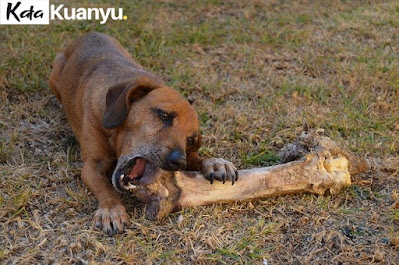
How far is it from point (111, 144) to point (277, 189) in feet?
3.82

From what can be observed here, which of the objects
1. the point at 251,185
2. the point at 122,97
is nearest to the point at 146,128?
the point at 122,97

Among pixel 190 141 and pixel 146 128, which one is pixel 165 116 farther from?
pixel 190 141

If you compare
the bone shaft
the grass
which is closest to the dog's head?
the bone shaft

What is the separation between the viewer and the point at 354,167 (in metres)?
3.95

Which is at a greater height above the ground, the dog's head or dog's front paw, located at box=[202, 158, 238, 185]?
the dog's head

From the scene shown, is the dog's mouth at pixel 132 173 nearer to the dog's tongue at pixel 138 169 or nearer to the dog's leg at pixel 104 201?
the dog's tongue at pixel 138 169

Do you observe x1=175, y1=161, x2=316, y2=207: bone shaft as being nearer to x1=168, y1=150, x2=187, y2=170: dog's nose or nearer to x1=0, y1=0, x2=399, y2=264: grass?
x1=0, y1=0, x2=399, y2=264: grass

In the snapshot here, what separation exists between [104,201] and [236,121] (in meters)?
1.69

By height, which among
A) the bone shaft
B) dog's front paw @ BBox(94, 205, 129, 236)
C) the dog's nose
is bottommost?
dog's front paw @ BBox(94, 205, 129, 236)

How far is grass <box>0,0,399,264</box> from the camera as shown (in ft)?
10.7

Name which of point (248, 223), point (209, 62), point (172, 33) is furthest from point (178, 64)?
point (248, 223)

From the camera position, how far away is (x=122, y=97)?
138 inches

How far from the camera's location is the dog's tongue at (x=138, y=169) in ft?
11.5

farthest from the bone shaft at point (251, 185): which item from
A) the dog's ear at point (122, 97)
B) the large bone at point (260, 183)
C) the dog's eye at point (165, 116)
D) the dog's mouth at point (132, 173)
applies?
the dog's ear at point (122, 97)
